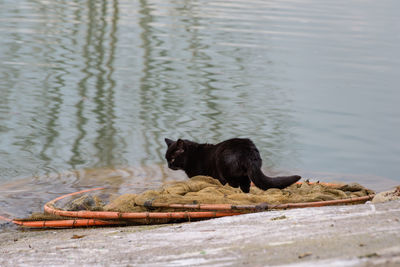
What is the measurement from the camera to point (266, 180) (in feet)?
17.3

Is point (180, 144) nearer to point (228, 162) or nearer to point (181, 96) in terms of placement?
point (228, 162)

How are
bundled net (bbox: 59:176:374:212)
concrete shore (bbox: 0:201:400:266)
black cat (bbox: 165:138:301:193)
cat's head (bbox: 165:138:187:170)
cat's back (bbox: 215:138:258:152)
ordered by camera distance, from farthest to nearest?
cat's head (bbox: 165:138:187:170)
cat's back (bbox: 215:138:258:152)
black cat (bbox: 165:138:301:193)
bundled net (bbox: 59:176:374:212)
concrete shore (bbox: 0:201:400:266)

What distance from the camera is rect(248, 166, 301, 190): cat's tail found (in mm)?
5195

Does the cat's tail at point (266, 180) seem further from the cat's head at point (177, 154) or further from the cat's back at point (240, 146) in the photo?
the cat's head at point (177, 154)

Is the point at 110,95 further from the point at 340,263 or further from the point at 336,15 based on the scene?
the point at 336,15

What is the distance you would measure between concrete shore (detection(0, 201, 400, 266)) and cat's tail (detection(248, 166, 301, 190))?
2.41 ft

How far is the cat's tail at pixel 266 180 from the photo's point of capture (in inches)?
205

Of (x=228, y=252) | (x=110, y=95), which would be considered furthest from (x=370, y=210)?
(x=110, y=95)

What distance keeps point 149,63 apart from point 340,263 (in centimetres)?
955

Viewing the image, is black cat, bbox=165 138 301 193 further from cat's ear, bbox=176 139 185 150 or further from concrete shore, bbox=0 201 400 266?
concrete shore, bbox=0 201 400 266

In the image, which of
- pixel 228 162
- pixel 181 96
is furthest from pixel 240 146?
pixel 181 96

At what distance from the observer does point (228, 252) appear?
3.42m

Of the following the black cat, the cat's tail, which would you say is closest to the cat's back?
the black cat

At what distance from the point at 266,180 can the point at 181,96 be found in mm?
4891
